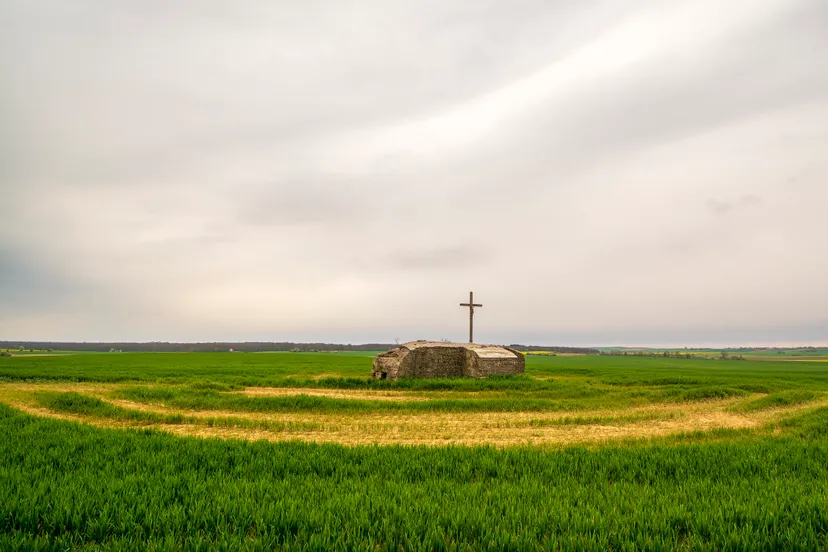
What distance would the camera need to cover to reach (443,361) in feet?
91.1

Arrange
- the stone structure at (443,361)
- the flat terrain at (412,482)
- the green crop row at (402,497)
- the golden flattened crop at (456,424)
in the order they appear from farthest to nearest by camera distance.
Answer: the stone structure at (443,361) < the golden flattened crop at (456,424) < the flat terrain at (412,482) < the green crop row at (402,497)

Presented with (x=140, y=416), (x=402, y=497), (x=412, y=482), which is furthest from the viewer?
(x=140, y=416)

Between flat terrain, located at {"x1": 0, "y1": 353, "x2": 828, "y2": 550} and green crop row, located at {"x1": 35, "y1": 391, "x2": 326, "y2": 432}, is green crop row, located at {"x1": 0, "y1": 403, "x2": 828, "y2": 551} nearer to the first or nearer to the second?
flat terrain, located at {"x1": 0, "y1": 353, "x2": 828, "y2": 550}

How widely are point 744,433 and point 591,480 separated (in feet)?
27.0

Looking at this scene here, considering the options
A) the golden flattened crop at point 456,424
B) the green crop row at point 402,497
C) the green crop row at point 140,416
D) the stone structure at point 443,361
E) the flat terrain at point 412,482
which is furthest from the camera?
the stone structure at point 443,361

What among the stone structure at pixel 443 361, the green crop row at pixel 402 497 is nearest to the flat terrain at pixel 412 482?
the green crop row at pixel 402 497

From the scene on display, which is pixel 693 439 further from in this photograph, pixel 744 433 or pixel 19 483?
pixel 19 483

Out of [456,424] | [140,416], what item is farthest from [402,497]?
[140,416]

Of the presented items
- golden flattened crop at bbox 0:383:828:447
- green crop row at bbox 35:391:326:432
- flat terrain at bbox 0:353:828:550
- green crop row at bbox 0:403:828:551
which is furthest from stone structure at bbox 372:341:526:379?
green crop row at bbox 0:403:828:551

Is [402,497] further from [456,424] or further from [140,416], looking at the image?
[140,416]

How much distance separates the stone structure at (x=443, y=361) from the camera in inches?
1042

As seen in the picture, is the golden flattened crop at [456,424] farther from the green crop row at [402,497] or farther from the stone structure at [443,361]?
the stone structure at [443,361]

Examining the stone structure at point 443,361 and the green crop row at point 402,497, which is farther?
the stone structure at point 443,361

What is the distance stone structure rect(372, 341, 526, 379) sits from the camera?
26.5 meters
